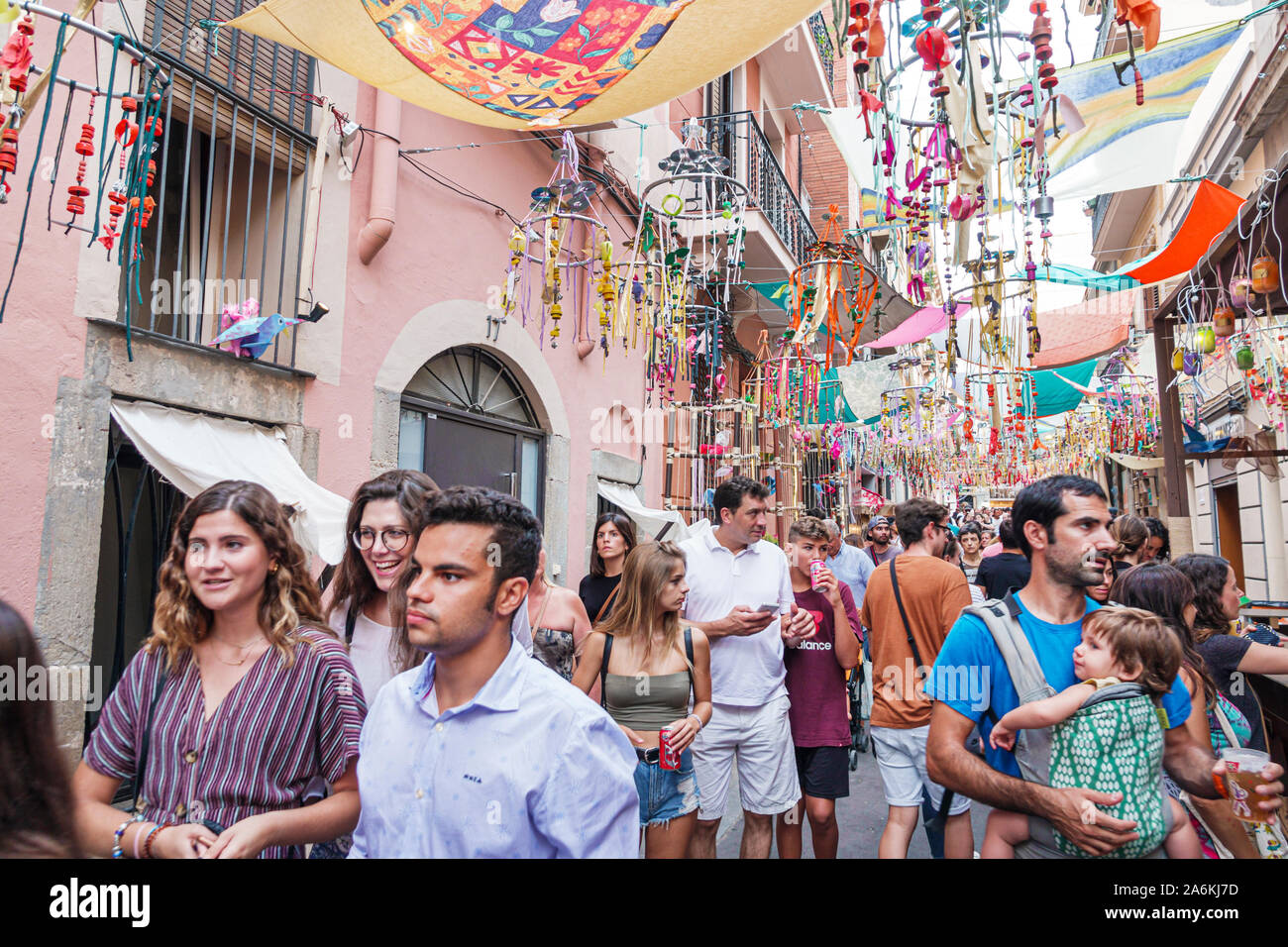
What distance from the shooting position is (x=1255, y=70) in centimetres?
863

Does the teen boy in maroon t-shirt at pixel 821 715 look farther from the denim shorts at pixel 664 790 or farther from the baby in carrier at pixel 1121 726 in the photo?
the baby in carrier at pixel 1121 726

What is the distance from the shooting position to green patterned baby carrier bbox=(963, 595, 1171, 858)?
1.92m

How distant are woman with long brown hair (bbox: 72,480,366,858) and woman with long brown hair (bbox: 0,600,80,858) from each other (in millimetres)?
410

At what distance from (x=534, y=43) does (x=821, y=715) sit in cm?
345

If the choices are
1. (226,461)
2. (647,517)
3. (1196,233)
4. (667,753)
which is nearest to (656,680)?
(667,753)

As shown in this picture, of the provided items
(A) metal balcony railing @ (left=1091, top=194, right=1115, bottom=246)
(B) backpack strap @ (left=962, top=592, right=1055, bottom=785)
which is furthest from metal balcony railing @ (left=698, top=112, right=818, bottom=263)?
(A) metal balcony railing @ (left=1091, top=194, right=1115, bottom=246)

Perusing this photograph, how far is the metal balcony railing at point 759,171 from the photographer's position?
1041cm

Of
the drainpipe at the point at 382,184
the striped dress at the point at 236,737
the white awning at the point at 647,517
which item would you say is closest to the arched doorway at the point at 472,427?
the white awning at the point at 647,517

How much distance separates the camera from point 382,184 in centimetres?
571

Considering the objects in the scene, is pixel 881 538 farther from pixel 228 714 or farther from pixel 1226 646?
pixel 228 714

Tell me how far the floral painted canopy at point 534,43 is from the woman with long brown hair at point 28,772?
293cm

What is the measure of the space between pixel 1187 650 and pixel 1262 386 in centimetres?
497

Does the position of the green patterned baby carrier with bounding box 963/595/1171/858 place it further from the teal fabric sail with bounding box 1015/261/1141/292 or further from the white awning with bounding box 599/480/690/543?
the white awning with bounding box 599/480/690/543
